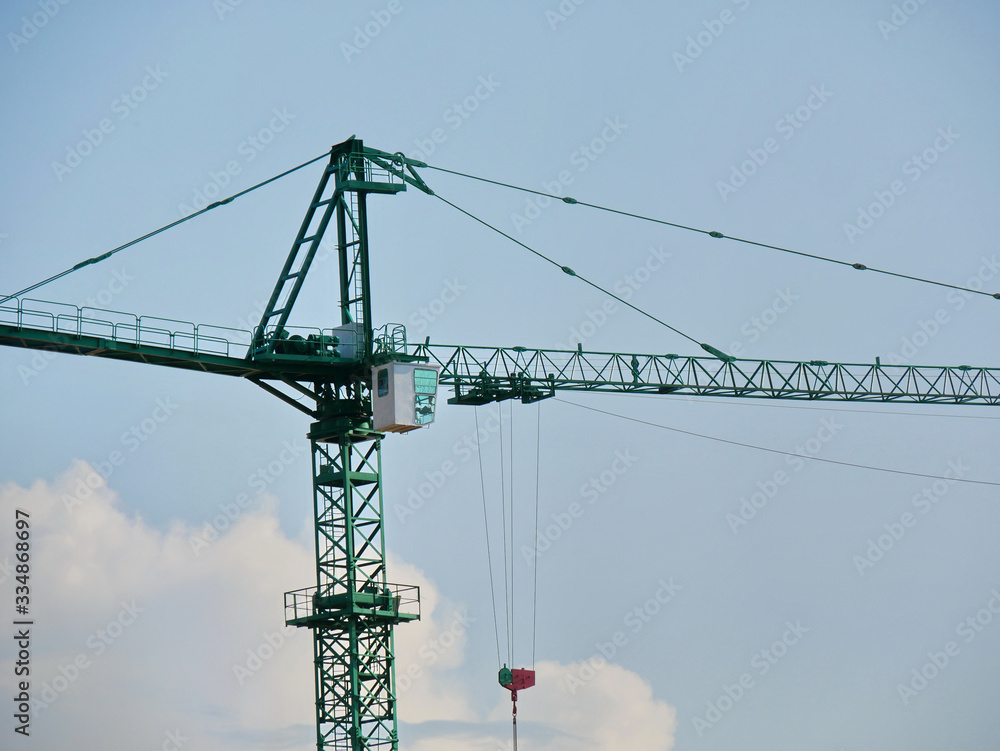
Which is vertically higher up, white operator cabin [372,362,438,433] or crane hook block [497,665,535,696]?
white operator cabin [372,362,438,433]

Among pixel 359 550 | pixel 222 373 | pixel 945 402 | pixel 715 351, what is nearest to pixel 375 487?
pixel 359 550

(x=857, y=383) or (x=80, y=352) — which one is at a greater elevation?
(x=857, y=383)

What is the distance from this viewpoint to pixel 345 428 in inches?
3558

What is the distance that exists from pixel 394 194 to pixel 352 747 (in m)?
29.4

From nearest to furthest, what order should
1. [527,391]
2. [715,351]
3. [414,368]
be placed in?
[414,368]
[527,391]
[715,351]

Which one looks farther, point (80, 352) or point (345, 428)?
point (345, 428)

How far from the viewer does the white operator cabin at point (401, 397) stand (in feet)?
291

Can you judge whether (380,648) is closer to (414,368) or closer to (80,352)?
(414,368)

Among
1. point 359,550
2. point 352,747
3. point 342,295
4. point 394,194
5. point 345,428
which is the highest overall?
point 394,194

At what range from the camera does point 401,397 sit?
→ 292 feet

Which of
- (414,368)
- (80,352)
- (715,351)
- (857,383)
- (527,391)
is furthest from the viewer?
(857,383)

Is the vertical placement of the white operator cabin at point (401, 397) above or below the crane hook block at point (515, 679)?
above

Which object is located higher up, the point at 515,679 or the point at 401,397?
the point at 401,397

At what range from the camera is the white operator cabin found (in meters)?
88.8
